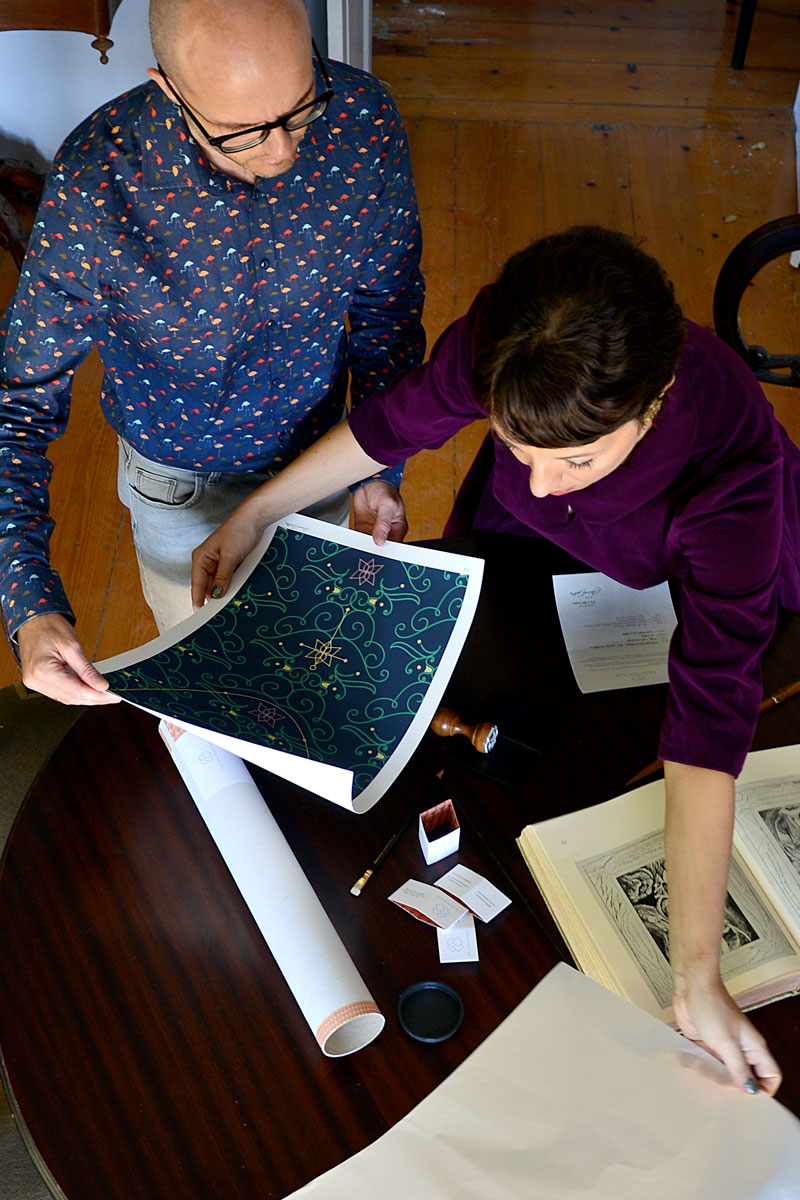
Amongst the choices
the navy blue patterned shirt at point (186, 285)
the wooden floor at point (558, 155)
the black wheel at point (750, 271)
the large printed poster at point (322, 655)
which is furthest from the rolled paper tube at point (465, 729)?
the wooden floor at point (558, 155)

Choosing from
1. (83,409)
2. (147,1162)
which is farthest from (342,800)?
(83,409)

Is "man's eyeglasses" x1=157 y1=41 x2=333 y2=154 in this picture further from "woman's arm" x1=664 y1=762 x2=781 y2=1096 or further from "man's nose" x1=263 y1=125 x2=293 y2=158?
"woman's arm" x1=664 y1=762 x2=781 y2=1096

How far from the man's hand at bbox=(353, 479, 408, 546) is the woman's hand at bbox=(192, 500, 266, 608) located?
169mm

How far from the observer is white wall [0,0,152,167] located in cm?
277

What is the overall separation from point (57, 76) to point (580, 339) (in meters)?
2.61

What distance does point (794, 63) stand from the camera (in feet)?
12.3

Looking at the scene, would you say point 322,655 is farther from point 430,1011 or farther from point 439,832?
point 430,1011

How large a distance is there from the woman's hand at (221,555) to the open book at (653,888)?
1.62ft

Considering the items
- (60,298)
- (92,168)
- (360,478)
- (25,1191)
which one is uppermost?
(92,168)

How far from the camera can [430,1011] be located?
93 centimetres

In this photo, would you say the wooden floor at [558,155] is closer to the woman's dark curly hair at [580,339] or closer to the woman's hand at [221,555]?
the woman's hand at [221,555]

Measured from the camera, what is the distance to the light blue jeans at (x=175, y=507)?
1.48 metres

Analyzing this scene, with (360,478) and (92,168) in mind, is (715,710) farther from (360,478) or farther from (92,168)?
(92,168)

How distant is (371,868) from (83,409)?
196cm
